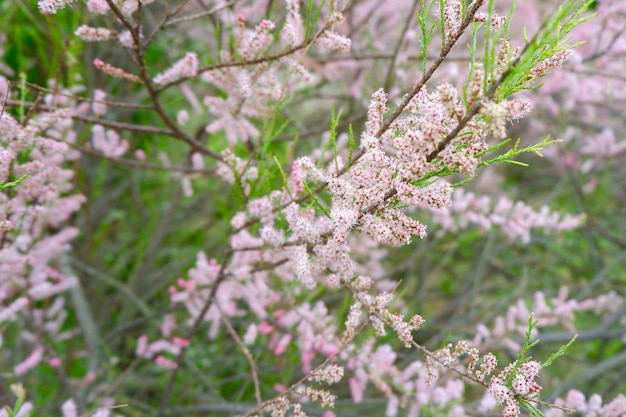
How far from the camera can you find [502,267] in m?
3.57

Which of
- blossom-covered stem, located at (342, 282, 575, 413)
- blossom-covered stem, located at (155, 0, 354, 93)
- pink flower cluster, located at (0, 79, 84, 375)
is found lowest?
blossom-covered stem, located at (342, 282, 575, 413)

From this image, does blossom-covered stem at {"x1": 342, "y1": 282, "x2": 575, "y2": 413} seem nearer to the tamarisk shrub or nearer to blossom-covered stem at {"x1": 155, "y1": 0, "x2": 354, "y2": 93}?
the tamarisk shrub

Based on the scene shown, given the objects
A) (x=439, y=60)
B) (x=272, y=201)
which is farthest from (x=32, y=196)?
(x=439, y=60)

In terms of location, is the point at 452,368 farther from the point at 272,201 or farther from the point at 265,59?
the point at 265,59

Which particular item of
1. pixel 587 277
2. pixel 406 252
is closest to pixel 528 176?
pixel 587 277

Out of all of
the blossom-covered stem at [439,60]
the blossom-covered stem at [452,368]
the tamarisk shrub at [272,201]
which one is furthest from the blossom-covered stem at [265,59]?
the blossom-covered stem at [452,368]

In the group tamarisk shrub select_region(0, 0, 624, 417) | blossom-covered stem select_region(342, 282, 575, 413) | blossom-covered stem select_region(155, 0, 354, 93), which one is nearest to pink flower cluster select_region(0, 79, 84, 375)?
tamarisk shrub select_region(0, 0, 624, 417)

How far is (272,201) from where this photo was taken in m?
1.19

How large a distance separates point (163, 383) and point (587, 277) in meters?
2.83

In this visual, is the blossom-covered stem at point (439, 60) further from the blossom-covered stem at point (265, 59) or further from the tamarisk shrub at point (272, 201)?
the blossom-covered stem at point (265, 59)

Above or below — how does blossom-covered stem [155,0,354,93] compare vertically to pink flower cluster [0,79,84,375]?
above

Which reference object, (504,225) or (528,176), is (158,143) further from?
(528,176)

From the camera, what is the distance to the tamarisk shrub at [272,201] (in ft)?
2.81

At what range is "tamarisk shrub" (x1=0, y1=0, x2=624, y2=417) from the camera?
857 mm
